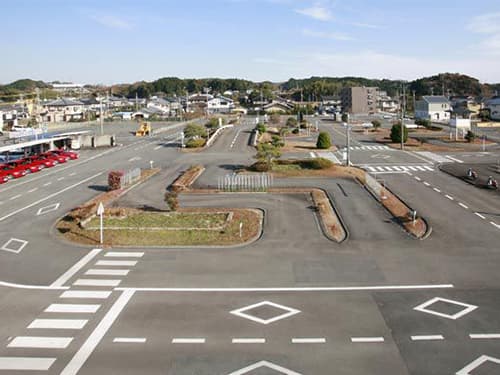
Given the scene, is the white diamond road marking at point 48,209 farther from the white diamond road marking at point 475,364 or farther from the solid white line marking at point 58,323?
the white diamond road marking at point 475,364

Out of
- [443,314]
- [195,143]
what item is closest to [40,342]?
[443,314]

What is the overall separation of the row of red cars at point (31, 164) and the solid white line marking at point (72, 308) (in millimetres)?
28072

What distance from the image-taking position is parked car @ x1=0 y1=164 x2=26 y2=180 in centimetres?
4153

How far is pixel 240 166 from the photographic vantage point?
45906 millimetres

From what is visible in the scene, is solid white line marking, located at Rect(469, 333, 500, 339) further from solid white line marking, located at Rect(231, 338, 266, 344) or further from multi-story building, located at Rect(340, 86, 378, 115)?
multi-story building, located at Rect(340, 86, 378, 115)

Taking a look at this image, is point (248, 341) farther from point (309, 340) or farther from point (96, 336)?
point (96, 336)

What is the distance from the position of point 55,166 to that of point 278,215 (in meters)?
30.7

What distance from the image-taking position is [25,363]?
40.0ft

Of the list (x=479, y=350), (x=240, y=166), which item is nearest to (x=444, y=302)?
(x=479, y=350)

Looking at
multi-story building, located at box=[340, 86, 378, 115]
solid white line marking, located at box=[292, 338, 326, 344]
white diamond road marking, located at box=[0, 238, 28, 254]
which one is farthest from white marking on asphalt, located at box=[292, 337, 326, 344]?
multi-story building, located at box=[340, 86, 378, 115]

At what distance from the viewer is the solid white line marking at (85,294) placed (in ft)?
53.9

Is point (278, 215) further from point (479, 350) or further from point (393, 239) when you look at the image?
point (479, 350)

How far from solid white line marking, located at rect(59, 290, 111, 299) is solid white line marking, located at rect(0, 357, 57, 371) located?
4.06 m

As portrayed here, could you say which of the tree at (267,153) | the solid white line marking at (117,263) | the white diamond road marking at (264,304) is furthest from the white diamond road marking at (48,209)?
the white diamond road marking at (264,304)
